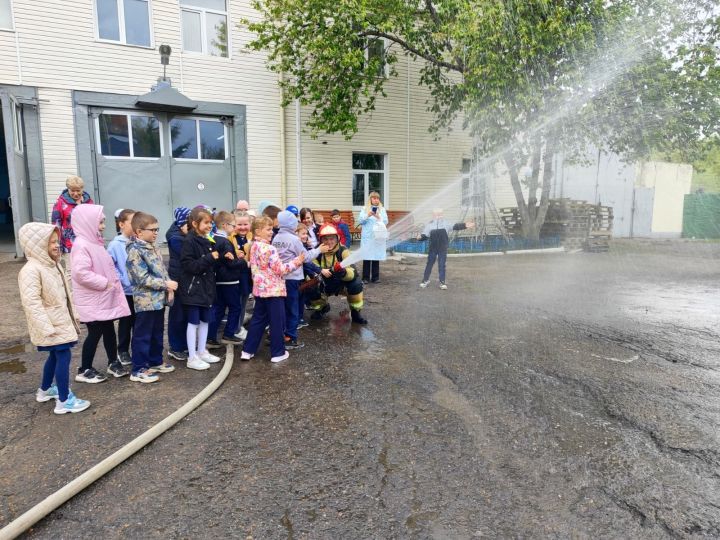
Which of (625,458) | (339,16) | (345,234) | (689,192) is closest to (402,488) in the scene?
(625,458)

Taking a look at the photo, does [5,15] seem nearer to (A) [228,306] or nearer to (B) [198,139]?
(B) [198,139]

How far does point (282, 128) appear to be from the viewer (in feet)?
51.1

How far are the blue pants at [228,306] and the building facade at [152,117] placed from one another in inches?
341

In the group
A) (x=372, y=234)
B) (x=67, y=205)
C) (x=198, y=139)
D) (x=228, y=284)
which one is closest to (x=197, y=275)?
(x=228, y=284)

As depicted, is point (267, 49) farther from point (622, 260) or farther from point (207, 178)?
point (622, 260)

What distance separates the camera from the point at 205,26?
47.2 ft

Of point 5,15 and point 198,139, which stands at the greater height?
point 5,15

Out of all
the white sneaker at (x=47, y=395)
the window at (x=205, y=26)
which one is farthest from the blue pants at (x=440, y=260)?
the window at (x=205, y=26)

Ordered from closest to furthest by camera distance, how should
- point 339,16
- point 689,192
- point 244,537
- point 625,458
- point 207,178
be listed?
point 244,537
point 625,458
point 339,16
point 207,178
point 689,192

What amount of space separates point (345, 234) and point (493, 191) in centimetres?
1369

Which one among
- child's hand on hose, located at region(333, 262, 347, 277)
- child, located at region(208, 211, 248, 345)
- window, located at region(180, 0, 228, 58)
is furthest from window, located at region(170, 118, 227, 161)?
child's hand on hose, located at region(333, 262, 347, 277)

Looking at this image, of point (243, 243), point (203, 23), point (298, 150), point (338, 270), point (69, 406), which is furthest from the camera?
point (298, 150)

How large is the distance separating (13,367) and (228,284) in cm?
230

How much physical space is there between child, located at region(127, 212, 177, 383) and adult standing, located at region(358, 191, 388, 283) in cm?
542
